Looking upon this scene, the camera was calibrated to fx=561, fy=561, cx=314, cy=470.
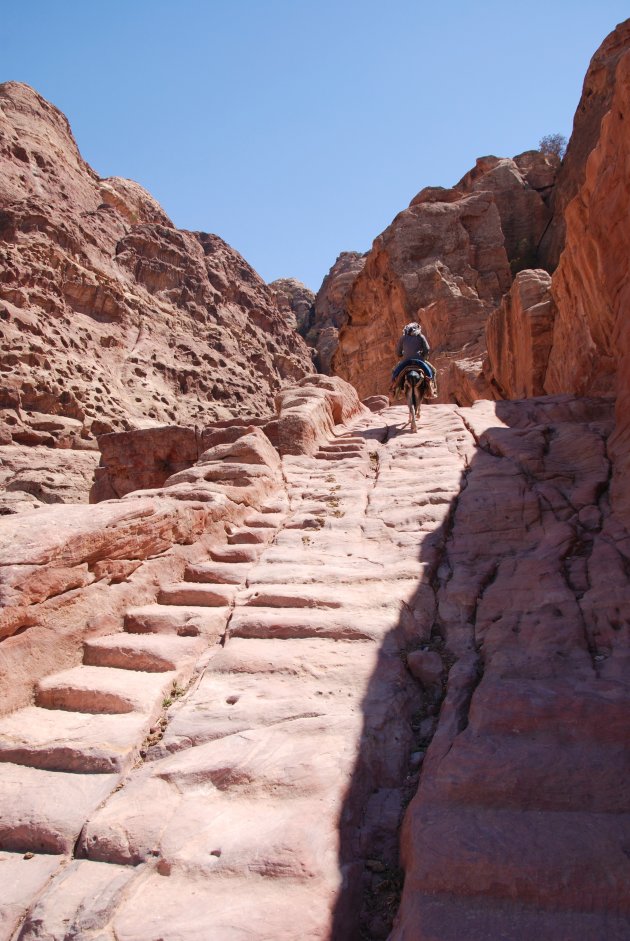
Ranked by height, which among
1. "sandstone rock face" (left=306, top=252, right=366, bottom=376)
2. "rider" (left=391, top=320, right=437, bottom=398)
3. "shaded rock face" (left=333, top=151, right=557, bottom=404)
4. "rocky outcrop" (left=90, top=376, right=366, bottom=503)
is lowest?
"rocky outcrop" (left=90, top=376, right=366, bottom=503)

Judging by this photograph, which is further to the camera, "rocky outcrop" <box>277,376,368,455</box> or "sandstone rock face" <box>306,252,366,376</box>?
"sandstone rock face" <box>306,252,366,376</box>

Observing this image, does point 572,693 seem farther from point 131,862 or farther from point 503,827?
point 131,862

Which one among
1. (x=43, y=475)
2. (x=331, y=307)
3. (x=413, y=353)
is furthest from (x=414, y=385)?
(x=331, y=307)

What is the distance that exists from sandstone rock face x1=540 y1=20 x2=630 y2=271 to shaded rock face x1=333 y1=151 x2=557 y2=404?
3.71 feet

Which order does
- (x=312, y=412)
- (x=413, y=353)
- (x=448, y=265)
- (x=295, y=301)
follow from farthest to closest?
(x=295, y=301) < (x=448, y=265) < (x=413, y=353) < (x=312, y=412)

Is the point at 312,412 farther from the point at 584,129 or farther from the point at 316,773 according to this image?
the point at 584,129

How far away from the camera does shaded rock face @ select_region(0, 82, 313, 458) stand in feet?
84.7

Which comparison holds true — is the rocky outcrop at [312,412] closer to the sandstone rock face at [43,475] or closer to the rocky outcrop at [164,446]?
the rocky outcrop at [164,446]

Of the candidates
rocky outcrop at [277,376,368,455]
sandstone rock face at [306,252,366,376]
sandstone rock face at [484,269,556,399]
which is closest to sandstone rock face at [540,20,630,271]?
sandstone rock face at [484,269,556,399]

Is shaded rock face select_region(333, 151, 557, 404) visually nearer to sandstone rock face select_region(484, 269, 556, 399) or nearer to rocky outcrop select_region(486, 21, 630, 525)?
sandstone rock face select_region(484, 269, 556, 399)

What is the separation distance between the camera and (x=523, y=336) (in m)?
11.9

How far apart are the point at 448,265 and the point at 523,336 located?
46.6 feet

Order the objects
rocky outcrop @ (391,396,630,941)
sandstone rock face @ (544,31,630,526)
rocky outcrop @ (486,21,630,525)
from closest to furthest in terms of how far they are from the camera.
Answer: rocky outcrop @ (391,396,630,941), sandstone rock face @ (544,31,630,526), rocky outcrop @ (486,21,630,525)

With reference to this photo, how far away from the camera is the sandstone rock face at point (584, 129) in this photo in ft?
69.1
